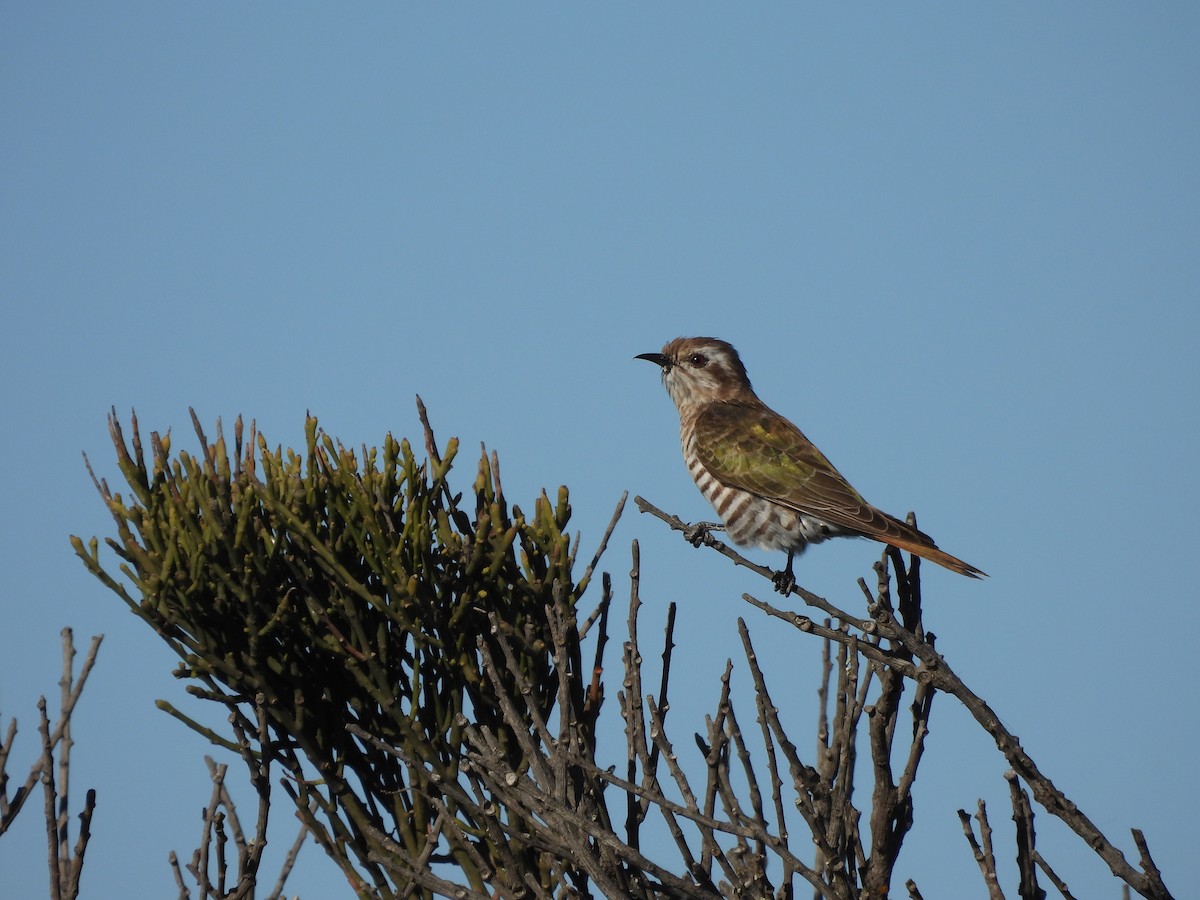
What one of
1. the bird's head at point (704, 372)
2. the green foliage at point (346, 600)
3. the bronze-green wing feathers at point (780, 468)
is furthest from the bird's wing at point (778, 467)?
the green foliage at point (346, 600)

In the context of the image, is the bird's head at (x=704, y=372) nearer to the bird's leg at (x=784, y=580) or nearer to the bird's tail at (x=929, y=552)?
the bird's leg at (x=784, y=580)

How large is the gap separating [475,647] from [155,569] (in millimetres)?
1277

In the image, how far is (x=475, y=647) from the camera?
515 cm

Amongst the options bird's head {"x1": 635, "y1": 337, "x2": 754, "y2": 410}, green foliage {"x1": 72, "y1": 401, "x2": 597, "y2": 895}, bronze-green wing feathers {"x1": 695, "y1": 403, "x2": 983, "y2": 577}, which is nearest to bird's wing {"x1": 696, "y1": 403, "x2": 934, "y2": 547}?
bronze-green wing feathers {"x1": 695, "y1": 403, "x2": 983, "y2": 577}

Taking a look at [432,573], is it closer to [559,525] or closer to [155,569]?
[559,525]

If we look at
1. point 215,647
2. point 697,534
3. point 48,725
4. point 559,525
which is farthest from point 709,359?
point 48,725

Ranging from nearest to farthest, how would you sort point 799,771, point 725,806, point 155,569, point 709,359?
1. point 799,771
2. point 725,806
3. point 155,569
4. point 709,359

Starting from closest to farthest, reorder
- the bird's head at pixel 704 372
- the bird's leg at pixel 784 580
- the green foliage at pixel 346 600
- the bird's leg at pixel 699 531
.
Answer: the green foliage at pixel 346 600 → the bird's leg at pixel 699 531 → the bird's leg at pixel 784 580 → the bird's head at pixel 704 372

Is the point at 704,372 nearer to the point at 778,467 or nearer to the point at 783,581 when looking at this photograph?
the point at 778,467

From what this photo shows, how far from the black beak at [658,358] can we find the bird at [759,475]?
18 centimetres

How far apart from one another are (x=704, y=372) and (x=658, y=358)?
41 centimetres

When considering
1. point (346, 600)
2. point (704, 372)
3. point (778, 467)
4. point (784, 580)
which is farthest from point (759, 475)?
point (346, 600)

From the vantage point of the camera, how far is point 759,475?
802cm

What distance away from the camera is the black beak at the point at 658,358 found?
9641mm
